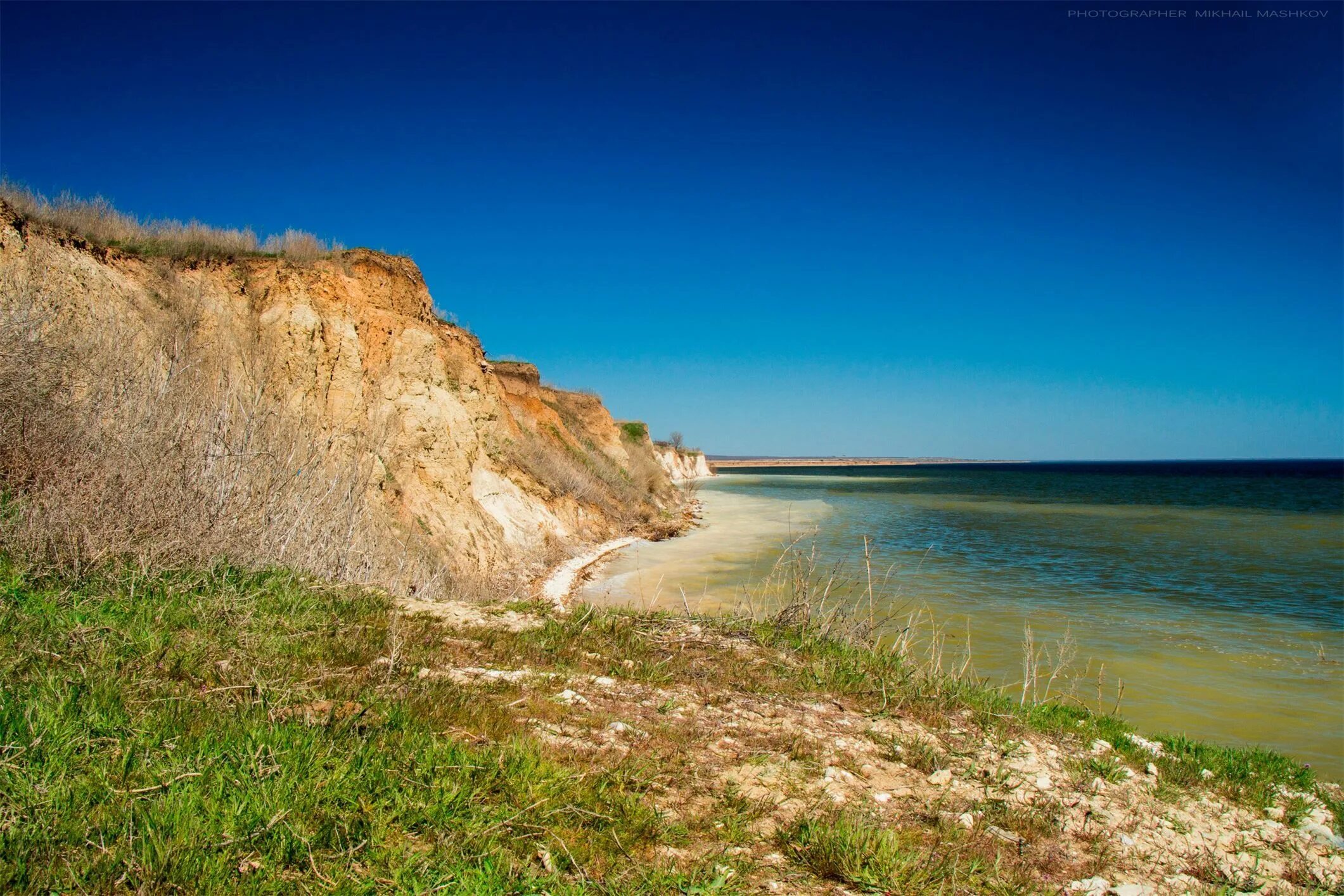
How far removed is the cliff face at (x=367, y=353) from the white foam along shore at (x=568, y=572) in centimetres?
90

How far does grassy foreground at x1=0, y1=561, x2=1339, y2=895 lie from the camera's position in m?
2.57

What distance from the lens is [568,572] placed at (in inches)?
711

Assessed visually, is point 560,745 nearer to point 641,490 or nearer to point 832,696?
point 832,696

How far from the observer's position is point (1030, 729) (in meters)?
5.92

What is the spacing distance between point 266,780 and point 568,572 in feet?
50.1

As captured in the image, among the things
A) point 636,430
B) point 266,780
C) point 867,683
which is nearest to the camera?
point 266,780

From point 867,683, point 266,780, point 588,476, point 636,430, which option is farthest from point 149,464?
point 636,430

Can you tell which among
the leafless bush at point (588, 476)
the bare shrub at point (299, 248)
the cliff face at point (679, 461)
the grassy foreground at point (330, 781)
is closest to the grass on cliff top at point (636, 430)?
the cliff face at point (679, 461)

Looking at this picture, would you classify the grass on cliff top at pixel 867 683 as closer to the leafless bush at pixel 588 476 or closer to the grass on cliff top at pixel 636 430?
the leafless bush at pixel 588 476

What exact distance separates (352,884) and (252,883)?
33 cm

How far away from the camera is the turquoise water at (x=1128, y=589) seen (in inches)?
384

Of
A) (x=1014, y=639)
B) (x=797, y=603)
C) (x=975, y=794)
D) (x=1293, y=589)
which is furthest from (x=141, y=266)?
(x=1293, y=589)

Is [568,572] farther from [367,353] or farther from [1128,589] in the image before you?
[1128,589]

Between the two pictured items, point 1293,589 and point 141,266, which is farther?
point 1293,589
